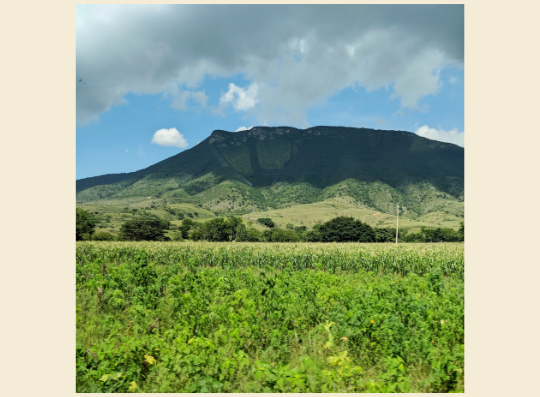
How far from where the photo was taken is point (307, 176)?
13538 cm

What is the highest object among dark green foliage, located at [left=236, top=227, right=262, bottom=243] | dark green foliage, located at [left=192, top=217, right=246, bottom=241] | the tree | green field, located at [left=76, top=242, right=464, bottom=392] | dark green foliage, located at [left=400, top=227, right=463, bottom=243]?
green field, located at [left=76, top=242, right=464, bottom=392]

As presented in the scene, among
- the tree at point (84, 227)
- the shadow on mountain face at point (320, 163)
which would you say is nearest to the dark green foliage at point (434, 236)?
the shadow on mountain face at point (320, 163)

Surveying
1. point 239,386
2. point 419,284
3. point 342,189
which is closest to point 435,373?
point 239,386

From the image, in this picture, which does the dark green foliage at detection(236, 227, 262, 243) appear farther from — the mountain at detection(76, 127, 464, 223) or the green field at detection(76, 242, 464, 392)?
the mountain at detection(76, 127, 464, 223)

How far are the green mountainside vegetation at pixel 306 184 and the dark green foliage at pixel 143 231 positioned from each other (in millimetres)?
14777

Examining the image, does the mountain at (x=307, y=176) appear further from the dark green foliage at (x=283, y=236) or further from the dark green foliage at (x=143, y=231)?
the dark green foliage at (x=143, y=231)

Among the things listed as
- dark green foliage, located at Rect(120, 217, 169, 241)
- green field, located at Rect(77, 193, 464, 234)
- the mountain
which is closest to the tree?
dark green foliage, located at Rect(120, 217, 169, 241)

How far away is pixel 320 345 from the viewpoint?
458 cm

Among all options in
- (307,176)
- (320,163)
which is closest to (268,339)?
(307,176)

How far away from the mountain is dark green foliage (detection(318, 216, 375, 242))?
31260mm

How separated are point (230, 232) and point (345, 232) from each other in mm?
24357

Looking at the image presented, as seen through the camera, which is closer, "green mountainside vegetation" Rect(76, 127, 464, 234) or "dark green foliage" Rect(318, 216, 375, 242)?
"dark green foliage" Rect(318, 216, 375, 242)

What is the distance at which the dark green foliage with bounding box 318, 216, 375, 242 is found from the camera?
55.1 m

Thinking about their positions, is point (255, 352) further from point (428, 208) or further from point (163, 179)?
point (163, 179)
